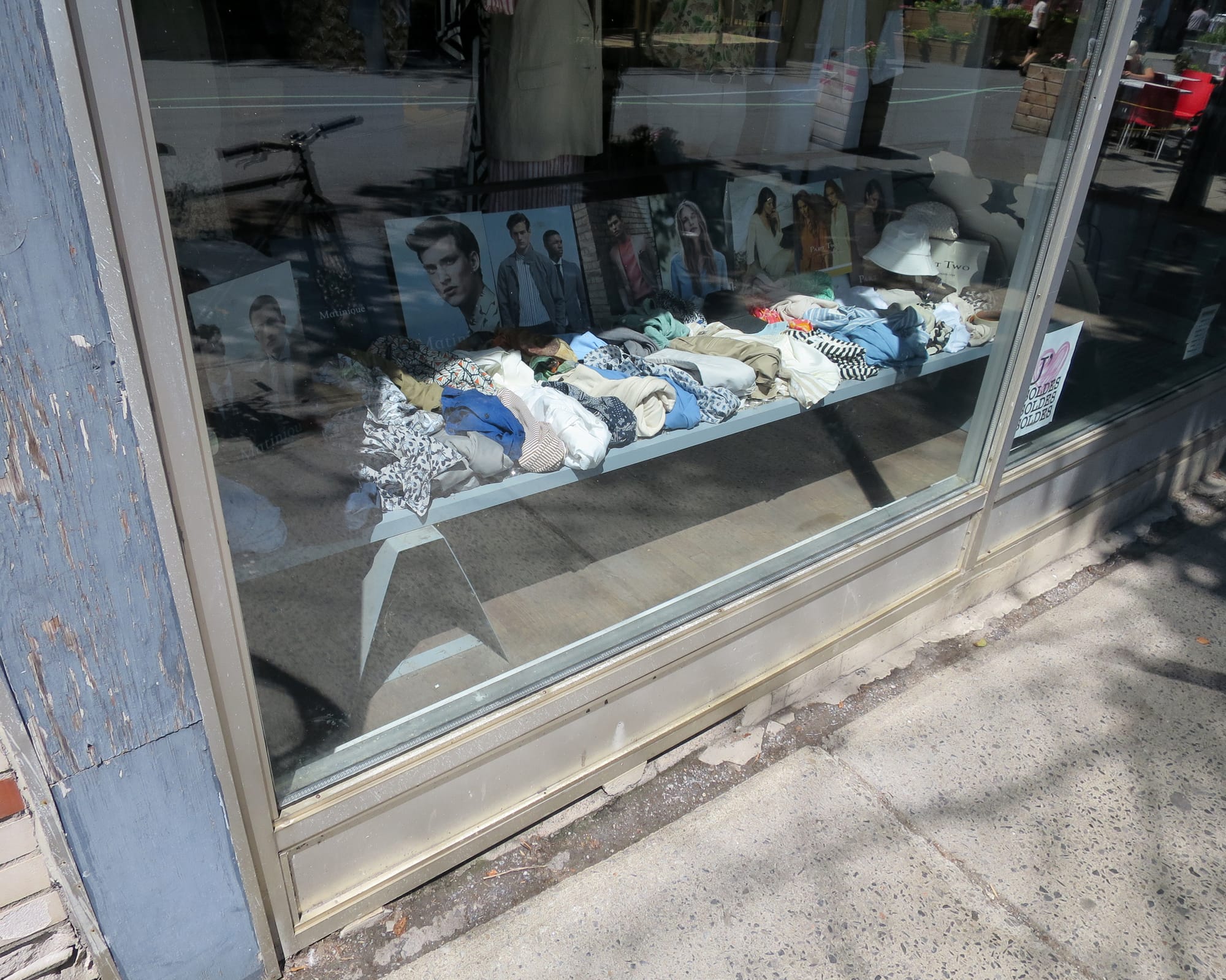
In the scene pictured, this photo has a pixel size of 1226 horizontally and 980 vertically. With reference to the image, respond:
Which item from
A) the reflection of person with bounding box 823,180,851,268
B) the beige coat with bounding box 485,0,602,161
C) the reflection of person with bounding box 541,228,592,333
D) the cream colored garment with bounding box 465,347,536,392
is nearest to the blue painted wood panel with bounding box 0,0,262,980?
the cream colored garment with bounding box 465,347,536,392

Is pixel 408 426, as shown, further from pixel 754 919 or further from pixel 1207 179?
pixel 1207 179

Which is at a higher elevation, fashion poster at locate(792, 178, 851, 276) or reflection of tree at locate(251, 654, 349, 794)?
fashion poster at locate(792, 178, 851, 276)

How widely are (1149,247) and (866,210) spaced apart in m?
1.17

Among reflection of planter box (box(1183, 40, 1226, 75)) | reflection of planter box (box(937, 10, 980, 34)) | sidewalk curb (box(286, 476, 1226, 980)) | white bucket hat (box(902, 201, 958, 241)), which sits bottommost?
sidewalk curb (box(286, 476, 1226, 980))

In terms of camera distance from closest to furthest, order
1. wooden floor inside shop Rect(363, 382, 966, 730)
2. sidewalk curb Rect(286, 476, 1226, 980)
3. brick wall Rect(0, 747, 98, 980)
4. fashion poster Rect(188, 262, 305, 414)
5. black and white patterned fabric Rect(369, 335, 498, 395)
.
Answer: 1. brick wall Rect(0, 747, 98, 980)
2. fashion poster Rect(188, 262, 305, 414)
3. sidewalk curb Rect(286, 476, 1226, 980)
4. wooden floor inside shop Rect(363, 382, 966, 730)
5. black and white patterned fabric Rect(369, 335, 498, 395)

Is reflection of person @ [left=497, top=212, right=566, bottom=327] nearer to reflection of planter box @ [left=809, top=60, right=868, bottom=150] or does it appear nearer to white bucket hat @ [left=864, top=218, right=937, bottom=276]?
white bucket hat @ [left=864, top=218, right=937, bottom=276]

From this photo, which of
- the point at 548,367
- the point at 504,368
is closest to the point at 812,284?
the point at 548,367

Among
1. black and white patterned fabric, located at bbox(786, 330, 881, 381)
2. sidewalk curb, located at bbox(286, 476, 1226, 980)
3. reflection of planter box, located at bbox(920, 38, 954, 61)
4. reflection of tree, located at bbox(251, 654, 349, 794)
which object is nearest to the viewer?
reflection of tree, located at bbox(251, 654, 349, 794)

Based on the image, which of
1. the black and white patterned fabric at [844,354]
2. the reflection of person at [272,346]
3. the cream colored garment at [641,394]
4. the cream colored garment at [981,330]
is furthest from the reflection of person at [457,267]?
the cream colored garment at [981,330]

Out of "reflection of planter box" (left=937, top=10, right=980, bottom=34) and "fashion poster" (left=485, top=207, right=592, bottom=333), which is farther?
"reflection of planter box" (left=937, top=10, right=980, bottom=34)

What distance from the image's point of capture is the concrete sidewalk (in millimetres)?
1856

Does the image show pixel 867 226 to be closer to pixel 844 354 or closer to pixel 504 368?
pixel 844 354

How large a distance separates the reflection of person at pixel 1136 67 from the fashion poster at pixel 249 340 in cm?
217

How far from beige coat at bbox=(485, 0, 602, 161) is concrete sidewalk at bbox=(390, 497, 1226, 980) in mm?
2037
